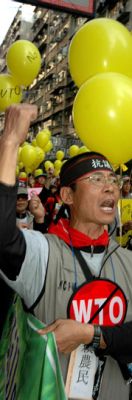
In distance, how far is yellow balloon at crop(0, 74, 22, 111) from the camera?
486 cm

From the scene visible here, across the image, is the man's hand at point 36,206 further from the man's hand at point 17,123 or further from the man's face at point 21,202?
the man's face at point 21,202

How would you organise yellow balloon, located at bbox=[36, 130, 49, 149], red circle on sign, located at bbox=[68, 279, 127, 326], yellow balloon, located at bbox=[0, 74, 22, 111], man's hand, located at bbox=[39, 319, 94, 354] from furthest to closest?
yellow balloon, located at bbox=[36, 130, 49, 149] < yellow balloon, located at bbox=[0, 74, 22, 111] < red circle on sign, located at bbox=[68, 279, 127, 326] < man's hand, located at bbox=[39, 319, 94, 354]

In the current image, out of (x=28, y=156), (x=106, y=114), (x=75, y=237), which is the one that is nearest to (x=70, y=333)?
(x=75, y=237)

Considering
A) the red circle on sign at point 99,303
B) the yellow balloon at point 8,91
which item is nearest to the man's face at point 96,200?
the red circle on sign at point 99,303

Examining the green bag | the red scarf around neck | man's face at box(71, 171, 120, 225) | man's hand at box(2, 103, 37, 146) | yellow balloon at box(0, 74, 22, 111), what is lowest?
the green bag

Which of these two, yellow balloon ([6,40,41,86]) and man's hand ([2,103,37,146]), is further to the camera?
yellow balloon ([6,40,41,86])

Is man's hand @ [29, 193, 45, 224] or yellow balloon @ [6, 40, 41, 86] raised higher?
yellow balloon @ [6, 40, 41, 86]

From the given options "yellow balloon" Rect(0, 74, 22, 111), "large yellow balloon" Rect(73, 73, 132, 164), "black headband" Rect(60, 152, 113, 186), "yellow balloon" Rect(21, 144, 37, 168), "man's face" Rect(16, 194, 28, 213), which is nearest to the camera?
"black headband" Rect(60, 152, 113, 186)

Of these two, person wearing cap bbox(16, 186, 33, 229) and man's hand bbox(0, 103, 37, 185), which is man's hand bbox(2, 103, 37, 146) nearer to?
man's hand bbox(0, 103, 37, 185)

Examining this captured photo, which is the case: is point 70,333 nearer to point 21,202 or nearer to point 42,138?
point 21,202

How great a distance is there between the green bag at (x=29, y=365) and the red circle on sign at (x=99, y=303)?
0.78ft

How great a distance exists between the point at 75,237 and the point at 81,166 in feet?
1.02

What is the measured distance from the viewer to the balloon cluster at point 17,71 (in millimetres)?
4918

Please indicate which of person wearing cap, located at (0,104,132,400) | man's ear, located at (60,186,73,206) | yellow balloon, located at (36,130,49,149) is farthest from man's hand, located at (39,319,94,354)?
yellow balloon, located at (36,130,49,149)
